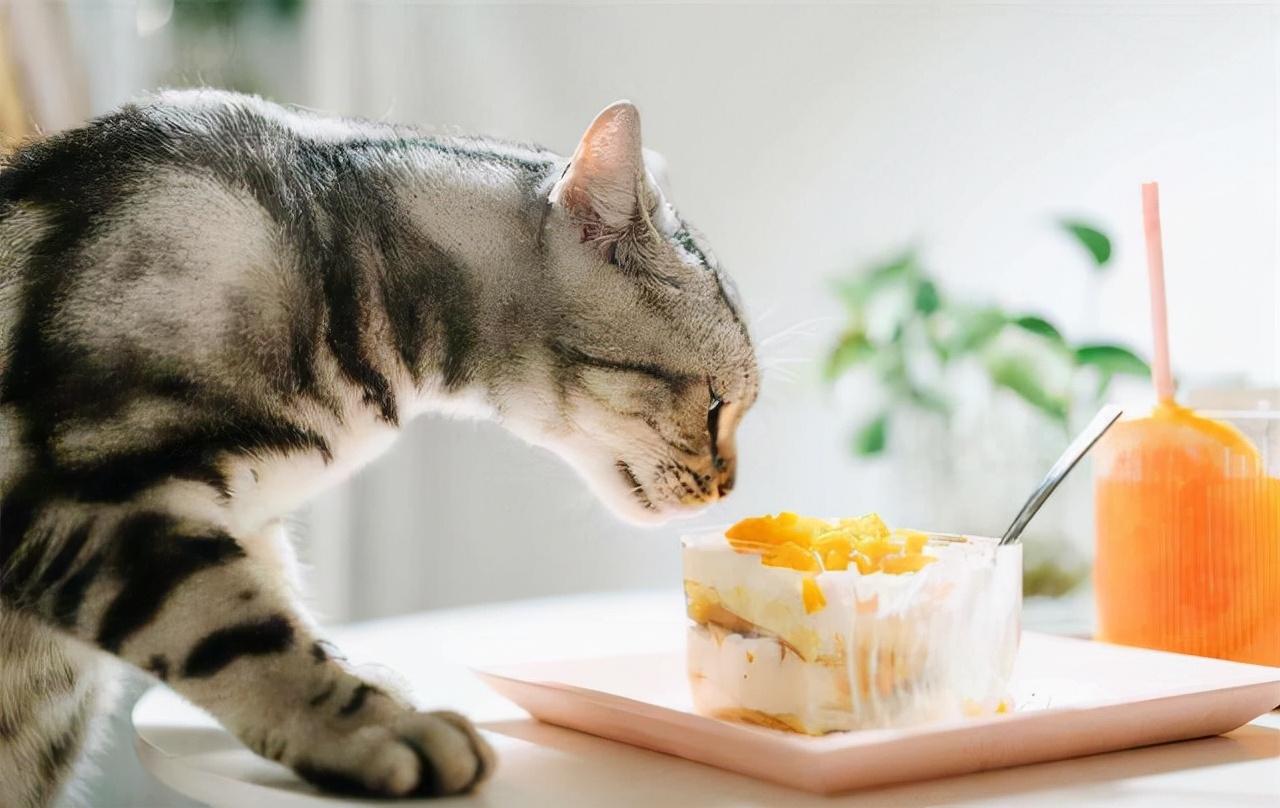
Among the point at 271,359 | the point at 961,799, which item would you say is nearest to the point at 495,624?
the point at 271,359

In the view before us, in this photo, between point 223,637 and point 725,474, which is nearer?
point 223,637

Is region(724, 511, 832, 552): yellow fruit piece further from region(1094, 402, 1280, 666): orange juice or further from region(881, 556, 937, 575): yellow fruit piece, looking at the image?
region(1094, 402, 1280, 666): orange juice

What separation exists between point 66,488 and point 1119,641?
2.53 ft

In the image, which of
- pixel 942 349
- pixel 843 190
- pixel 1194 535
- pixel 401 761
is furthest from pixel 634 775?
pixel 843 190

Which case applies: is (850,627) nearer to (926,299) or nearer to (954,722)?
(954,722)

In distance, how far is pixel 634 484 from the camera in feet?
3.19

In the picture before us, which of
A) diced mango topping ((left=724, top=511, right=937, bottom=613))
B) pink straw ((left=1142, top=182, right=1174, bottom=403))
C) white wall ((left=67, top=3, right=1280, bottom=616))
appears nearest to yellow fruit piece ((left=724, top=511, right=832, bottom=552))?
diced mango topping ((left=724, top=511, right=937, bottom=613))

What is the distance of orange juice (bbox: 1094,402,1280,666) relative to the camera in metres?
0.92

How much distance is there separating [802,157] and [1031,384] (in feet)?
2.37

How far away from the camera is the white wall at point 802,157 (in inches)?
68.5

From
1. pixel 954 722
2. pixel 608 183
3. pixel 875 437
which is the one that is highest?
pixel 608 183

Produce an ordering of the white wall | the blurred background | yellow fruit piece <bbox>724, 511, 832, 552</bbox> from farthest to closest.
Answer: the white wall < the blurred background < yellow fruit piece <bbox>724, 511, 832, 552</bbox>

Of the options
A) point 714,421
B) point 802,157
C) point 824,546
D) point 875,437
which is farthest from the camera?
point 802,157

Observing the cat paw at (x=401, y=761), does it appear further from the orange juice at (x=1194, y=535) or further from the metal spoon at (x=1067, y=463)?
the orange juice at (x=1194, y=535)
